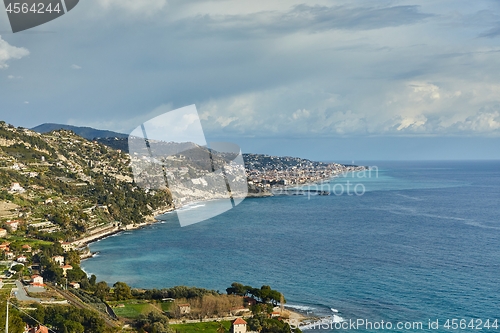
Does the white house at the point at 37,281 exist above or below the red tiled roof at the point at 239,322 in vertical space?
above

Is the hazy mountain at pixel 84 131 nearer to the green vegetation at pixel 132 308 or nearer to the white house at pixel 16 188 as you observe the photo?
the white house at pixel 16 188

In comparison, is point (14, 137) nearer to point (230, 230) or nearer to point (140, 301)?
point (230, 230)

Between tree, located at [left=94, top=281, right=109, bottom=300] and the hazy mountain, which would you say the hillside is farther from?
the hazy mountain

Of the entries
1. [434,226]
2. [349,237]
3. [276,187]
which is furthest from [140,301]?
[276,187]

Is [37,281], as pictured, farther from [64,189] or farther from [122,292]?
[64,189]

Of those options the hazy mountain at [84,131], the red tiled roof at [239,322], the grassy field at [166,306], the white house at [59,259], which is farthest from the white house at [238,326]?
the hazy mountain at [84,131]

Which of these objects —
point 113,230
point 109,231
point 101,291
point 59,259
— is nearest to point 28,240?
point 59,259
